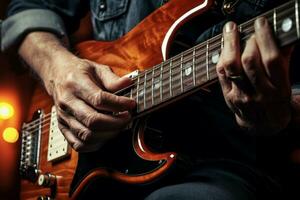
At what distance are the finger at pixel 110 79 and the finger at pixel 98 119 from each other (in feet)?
0.20

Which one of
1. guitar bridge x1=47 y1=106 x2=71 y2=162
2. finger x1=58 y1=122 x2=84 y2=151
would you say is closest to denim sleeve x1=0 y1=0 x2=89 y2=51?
guitar bridge x1=47 y1=106 x2=71 y2=162

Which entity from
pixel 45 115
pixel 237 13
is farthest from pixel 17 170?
pixel 237 13

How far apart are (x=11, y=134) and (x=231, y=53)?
83 centimetres

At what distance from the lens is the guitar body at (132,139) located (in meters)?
0.88

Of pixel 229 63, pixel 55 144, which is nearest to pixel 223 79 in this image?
pixel 229 63

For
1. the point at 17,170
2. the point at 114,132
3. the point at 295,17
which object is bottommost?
the point at 17,170

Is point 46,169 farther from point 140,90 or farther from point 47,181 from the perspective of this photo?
point 140,90

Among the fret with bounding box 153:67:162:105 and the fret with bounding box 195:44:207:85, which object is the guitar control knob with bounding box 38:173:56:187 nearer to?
the fret with bounding box 153:67:162:105

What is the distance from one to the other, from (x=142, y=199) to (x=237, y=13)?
0.41 m

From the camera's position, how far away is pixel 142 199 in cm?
91

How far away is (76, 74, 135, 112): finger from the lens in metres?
0.88

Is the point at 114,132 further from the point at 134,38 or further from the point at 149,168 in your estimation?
the point at 134,38

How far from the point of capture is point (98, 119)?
0.90m

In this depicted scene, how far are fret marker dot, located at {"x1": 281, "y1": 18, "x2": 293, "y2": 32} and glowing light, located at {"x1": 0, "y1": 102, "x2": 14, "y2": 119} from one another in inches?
35.6
